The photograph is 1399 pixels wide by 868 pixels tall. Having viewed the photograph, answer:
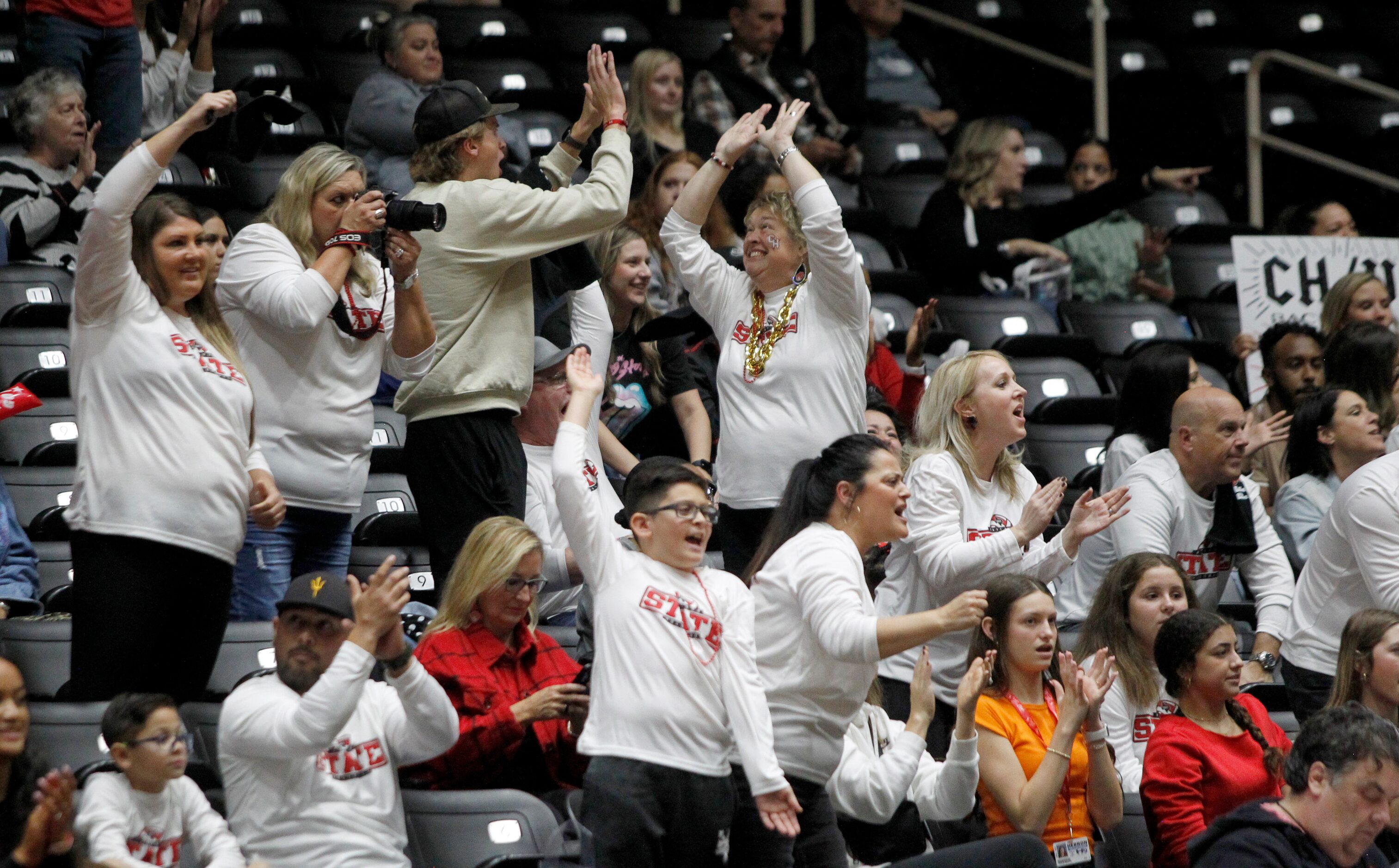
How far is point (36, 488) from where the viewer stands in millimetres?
5086

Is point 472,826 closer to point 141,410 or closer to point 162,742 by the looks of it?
point 162,742

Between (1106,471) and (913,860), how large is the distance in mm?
2119

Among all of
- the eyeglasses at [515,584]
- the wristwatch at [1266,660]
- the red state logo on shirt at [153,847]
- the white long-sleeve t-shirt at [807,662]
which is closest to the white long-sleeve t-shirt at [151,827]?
the red state logo on shirt at [153,847]

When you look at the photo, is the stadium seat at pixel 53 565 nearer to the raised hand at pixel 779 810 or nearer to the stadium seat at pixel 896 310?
the raised hand at pixel 779 810

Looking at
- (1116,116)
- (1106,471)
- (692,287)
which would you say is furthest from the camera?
→ (1116,116)

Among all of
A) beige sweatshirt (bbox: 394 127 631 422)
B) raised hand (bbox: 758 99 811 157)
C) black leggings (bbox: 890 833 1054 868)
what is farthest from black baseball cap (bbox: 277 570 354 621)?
raised hand (bbox: 758 99 811 157)

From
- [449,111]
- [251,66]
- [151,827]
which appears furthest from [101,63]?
[151,827]

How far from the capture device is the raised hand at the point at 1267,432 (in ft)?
16.4

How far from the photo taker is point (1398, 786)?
3.52 metres

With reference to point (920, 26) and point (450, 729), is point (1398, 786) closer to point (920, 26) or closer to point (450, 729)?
point (450, 729)

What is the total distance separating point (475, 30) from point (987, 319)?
2849mm

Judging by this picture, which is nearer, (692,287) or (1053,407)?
(692,287)

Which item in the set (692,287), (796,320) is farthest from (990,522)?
(692,287)

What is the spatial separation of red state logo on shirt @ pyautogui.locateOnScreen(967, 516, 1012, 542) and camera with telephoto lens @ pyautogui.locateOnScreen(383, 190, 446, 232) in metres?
1.54
